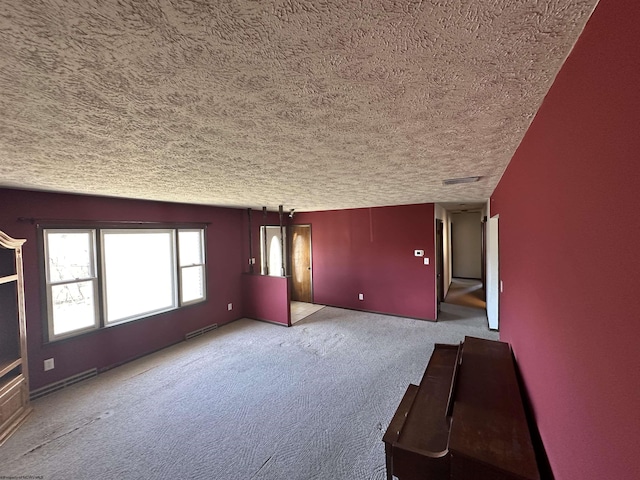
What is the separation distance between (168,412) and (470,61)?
11.1 feet

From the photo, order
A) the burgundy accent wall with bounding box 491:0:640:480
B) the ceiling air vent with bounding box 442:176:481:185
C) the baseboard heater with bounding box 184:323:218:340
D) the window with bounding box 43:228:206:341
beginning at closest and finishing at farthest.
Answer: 1. the burgundy accent wall with bounding box 491:0:640:480
2. the ceiling air vent with bounding box 442:176:481:185
3. the window with bounding box 43:228:206:341
4. the baseboard heater with bounding box 184:323:218:340

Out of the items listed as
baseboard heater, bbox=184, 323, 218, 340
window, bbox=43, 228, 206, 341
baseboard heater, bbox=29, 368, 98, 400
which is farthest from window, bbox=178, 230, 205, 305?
baseboard heater, bbox=29, 368, 98, 400

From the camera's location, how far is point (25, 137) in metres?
1.33

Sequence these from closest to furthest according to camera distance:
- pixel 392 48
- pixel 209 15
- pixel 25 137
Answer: pixel 209 15 < pixel 392 48 < pixel 25 137

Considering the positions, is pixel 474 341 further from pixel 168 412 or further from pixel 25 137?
pixel 25 137

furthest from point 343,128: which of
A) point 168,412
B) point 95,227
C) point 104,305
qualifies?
point 104,305

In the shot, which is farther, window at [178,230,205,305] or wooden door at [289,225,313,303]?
wooden door at [289,225,313,303]

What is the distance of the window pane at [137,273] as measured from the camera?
351cm

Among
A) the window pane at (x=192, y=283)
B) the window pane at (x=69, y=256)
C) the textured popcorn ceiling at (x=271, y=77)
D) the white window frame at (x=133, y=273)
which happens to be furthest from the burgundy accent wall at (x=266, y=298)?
the textured popcorn ceiling at (x=271, y=77)

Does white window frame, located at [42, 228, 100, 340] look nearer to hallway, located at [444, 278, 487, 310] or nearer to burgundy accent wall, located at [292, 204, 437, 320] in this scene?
burgundy accent wall, located at [292, 204, 437, 320]

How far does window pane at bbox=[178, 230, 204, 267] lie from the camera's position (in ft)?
14.3

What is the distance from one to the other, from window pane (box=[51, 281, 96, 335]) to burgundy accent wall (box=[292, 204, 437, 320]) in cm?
401

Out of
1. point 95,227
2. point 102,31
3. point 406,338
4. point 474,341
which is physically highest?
point 102,31

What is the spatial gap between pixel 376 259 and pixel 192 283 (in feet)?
11.3
